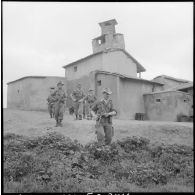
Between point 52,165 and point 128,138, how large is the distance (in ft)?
8.62

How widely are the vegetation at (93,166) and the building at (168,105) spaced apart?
5.28 m

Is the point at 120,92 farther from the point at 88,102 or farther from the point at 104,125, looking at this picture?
the point at 104,125

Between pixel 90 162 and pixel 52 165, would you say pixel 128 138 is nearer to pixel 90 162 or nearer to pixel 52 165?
pixel 90 162

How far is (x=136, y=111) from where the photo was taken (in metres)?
13.7

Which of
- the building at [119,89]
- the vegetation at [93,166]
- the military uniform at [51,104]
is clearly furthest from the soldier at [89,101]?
the vegetation at [93,166]

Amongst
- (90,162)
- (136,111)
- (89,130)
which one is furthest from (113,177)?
(136,111)

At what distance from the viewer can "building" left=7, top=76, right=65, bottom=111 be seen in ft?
42.9

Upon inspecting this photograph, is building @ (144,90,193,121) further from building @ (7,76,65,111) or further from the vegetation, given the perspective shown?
the vegetation

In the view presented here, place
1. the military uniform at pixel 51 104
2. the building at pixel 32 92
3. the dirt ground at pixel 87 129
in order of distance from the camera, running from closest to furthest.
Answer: the dirt ground at pixel 87 129, the military uniform at pixel 51 104, the building at pixel 32 92

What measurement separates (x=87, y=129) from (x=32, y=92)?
5.37 metres

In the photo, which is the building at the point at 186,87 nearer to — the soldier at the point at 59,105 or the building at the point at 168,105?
the building at the point at 168,105

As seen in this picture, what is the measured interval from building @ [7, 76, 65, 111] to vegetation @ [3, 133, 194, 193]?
469 cm

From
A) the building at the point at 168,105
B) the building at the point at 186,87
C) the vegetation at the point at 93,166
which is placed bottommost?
the vegetation at the point at 93,166

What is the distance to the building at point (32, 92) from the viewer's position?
42.9 feet
